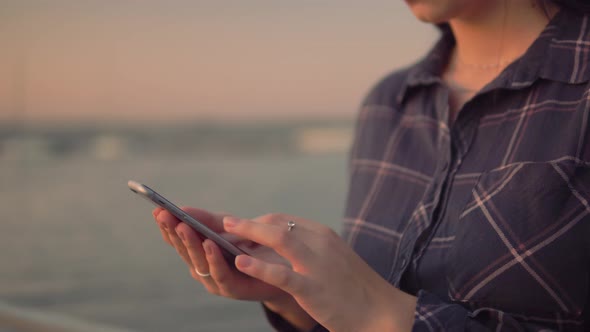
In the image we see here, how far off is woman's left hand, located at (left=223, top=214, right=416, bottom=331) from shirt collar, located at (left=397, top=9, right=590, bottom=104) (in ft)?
1.41

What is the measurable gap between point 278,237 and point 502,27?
23.9 inches

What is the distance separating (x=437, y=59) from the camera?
1409 mm

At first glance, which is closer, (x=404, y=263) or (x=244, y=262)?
(x=244, y=262)

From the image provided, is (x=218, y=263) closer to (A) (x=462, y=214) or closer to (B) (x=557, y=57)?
(A) (x=462, y=214)

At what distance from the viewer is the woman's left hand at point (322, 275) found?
0.87 meters

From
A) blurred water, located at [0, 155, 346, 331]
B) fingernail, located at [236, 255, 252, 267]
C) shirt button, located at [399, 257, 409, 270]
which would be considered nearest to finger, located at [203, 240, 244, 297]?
fingernail, located at [236, 255, 252, 267]

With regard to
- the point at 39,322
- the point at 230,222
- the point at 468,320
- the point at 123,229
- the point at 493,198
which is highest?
the point at 230,222

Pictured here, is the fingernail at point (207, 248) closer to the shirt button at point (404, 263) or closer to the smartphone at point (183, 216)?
the smartphone at point (183, 216)

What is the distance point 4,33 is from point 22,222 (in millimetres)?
2003

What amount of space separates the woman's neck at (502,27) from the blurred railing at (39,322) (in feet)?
3.16

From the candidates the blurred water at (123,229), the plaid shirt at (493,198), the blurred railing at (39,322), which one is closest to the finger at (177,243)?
the plaid shirt at (493,198)

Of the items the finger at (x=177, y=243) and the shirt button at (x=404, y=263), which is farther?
the shirt button at (x=404, y=263)

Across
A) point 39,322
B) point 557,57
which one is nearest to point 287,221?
point 557,57

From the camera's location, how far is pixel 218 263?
39.6 inches
